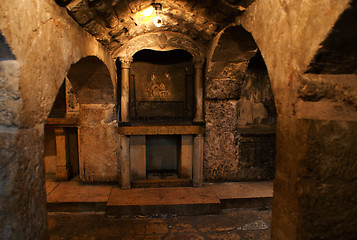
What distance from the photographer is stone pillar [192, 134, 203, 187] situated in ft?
13.2

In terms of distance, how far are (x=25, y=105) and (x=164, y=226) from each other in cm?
254

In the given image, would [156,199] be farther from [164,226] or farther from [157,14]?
[157,14]

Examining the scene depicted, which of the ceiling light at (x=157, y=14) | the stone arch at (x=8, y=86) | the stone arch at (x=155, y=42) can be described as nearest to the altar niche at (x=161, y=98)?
the stone arch at (x=155, y=42)

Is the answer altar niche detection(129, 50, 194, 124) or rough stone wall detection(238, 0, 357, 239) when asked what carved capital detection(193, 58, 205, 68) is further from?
rough stone wall detection(238, 0, 357, 239)

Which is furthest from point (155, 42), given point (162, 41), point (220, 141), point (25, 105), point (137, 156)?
point (25, 105)

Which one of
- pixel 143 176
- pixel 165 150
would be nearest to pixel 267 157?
pixel 165 150

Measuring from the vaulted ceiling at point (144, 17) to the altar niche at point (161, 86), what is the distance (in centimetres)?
95

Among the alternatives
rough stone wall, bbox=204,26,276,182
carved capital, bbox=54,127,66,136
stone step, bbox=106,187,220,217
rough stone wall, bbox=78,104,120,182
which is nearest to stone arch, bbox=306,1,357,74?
rough stone wall, bbox=204,26,276,182

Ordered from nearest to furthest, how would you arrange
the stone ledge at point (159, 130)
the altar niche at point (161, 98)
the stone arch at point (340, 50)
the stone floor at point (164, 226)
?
the stone arch at point (340, 50) → the stone floor at point (164, 226) → the stone ledge at point (159, 130) → the altar niche at point (161, 98)

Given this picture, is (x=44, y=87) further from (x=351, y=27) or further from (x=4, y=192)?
(x=351, y=27)

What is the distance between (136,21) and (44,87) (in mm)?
2225

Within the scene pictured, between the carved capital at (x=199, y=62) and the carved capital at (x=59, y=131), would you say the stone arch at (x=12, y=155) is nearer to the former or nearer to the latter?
the carved capital at (x=199, y=62)

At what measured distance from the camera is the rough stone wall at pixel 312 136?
120 centimetres

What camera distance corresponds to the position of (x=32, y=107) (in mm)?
1381
